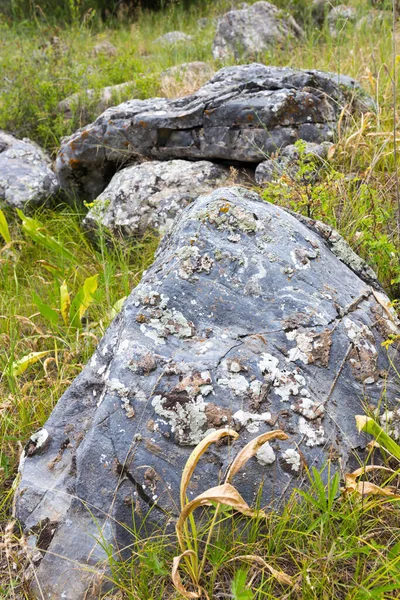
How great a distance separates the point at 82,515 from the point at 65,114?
14.5 ft

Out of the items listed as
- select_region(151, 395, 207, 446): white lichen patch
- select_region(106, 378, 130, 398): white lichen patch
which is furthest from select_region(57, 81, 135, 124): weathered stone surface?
select_region(151, 395, 207, 446): white lichen patch

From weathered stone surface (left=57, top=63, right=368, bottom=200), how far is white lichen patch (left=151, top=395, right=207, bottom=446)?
2.20m

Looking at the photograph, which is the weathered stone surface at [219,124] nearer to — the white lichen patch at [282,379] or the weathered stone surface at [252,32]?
the white lichen patch at [282,379]

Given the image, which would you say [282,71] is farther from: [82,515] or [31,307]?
[82,515]

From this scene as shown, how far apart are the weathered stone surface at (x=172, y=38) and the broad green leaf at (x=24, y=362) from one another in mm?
5853

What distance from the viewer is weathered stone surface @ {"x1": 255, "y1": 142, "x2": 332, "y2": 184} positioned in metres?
3.23

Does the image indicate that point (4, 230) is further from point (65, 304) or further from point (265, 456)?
point (265, 456)

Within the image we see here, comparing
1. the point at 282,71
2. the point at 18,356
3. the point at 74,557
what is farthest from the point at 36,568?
the point at 282,71

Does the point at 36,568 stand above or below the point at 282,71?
below

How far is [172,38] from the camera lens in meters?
7.61

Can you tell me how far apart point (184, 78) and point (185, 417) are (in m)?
4.42

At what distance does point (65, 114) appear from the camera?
5.19m

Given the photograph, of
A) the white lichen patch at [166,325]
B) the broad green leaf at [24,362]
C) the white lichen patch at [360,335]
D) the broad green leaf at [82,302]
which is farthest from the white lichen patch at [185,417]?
the broad green leaf at [82,302]

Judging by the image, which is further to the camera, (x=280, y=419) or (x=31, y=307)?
(x=31, y=307)
